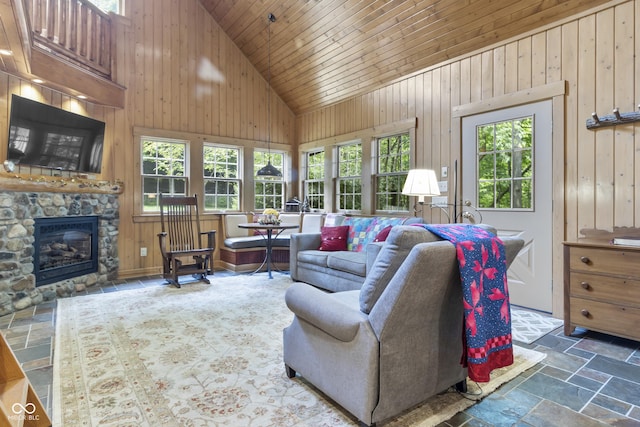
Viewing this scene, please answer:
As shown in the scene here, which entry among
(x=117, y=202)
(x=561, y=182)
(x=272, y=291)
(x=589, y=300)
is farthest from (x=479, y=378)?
(x=117, y=202)

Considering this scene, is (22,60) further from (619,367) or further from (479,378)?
(619,367)

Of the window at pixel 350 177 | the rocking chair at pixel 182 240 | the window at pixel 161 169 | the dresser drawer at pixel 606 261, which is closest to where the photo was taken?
the dresser drawer at pixel 606 261

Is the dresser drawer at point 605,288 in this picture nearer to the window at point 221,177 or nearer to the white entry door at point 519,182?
the white entry door at point 519,182

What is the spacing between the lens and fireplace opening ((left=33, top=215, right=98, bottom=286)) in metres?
3.82

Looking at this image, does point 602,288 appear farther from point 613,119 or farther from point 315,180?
point 315,180

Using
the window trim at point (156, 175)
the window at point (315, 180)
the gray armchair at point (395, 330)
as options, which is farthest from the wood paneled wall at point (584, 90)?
the window trim at point (156, 175)

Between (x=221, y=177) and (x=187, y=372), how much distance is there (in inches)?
166

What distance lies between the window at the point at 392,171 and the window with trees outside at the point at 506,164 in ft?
3.41

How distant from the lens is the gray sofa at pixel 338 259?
3588 millimetres

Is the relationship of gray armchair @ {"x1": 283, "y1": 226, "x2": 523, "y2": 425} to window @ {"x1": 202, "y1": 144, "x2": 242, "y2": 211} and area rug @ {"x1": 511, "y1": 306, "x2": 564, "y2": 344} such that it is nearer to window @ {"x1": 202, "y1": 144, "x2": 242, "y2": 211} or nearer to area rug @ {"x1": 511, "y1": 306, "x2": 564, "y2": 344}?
area rug @ {"x1": 511, "y1": 306, "x2": 564, "y2": 344}

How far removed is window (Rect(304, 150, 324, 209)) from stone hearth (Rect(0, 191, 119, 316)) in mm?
3466

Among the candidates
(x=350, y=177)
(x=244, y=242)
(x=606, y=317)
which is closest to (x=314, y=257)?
(x=244, y=242)

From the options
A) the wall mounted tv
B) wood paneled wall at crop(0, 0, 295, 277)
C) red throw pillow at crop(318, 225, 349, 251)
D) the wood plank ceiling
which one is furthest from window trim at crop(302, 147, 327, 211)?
the wall mounted tv

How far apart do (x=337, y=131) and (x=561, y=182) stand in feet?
11.3
